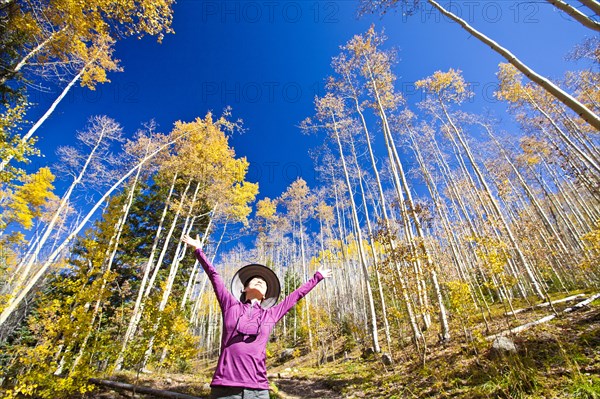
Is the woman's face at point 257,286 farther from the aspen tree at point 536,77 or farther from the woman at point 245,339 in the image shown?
the aspen tree at point 536,77

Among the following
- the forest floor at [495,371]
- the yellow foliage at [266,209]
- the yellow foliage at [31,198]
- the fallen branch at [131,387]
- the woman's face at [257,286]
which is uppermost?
the yellow foliage at [266,209]

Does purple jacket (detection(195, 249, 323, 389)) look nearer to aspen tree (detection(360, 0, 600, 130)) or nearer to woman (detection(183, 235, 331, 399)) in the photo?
woman (detection(183, 235, 331, 399))

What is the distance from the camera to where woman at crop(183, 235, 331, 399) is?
1.73 meters

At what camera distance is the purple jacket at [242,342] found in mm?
1760

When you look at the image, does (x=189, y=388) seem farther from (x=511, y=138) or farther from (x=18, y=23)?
(x=511, y=138)

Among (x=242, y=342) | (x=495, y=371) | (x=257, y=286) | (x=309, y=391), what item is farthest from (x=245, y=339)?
(x=309, y=391)

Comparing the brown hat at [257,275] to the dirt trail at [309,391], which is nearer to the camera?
the brown hat at [257,275]

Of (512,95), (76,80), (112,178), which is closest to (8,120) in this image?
(76,80)

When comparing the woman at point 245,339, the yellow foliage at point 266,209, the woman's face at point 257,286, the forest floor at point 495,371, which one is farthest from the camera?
the yellow foliage at point 266,209

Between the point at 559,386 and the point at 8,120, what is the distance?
979 centimetres

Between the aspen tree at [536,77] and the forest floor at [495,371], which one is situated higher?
the aspen tree at [536,77]

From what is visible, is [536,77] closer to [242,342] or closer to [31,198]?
[242,342]

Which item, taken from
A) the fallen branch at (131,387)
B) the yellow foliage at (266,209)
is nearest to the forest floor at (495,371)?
the fallen branch at (131,387)

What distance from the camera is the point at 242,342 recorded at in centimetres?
192
